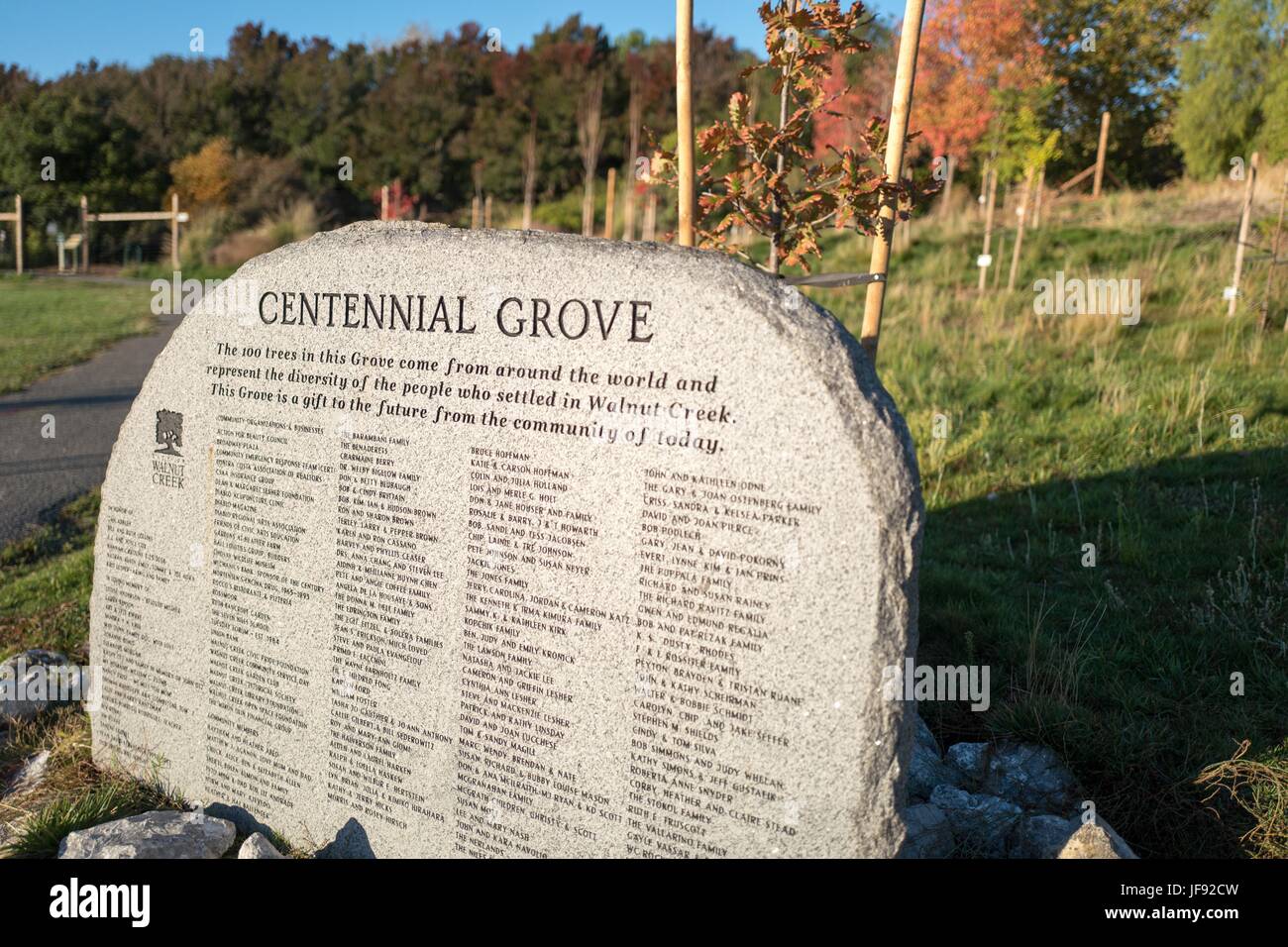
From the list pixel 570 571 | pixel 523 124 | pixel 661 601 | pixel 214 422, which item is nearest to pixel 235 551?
pixel 214 422

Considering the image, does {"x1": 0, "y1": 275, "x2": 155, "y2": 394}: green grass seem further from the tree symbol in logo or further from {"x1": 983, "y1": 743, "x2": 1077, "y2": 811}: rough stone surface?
{"x1": 983, "y1": 743, "x2": 1077, "y2": 811}: rough stone surface

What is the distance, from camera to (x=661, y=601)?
8.83 ft

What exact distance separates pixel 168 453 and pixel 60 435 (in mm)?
6093

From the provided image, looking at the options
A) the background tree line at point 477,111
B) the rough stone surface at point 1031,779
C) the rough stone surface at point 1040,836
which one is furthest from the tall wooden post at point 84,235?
the rough stone surface at point 1040,836

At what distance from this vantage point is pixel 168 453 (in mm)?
3711

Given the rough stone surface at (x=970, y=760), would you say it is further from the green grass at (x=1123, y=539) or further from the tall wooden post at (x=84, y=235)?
the tall wooden post at (x=84, y=235)

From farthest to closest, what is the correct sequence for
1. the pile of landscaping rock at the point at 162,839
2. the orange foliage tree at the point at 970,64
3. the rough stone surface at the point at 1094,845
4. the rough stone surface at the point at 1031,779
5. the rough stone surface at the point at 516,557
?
the orange foliage tree at the point at 970,64 < the rough stone surface at the point at 1031,779 < the pile of landscaping rock at the point at 162,839 < the rough stone surface at the point at 1094,845 < the rough stone surface at the point at 516,557

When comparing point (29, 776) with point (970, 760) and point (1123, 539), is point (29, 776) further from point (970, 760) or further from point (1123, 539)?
point (1123, 539)

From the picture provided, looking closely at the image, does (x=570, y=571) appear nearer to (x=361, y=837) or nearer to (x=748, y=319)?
(x=748, y=319)

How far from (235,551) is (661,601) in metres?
1.74

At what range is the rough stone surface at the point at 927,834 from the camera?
9.53 ft

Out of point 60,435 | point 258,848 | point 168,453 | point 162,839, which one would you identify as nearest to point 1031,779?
point 258,848

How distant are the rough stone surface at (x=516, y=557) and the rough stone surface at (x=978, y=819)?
0.67 metres

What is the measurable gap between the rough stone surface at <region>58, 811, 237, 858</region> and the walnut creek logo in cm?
120
